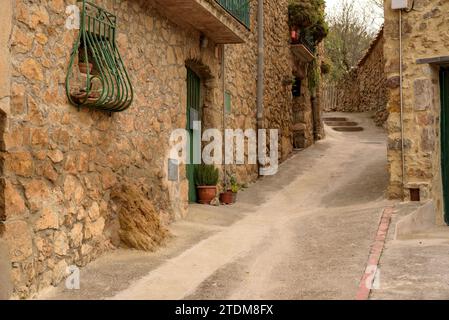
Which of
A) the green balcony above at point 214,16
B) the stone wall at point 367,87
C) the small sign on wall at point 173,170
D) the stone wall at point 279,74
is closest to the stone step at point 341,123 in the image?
the stone wall at point 367,87

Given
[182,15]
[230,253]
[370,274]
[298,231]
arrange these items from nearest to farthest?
1. [370,274]
2. [230,253]
3. [298,231]
4. [182,15]

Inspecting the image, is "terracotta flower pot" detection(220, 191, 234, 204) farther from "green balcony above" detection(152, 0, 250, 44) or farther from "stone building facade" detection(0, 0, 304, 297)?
"green balcony above" detection(152, 0, 250, 44)

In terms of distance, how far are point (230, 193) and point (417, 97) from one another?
3326 mm

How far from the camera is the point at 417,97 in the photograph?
770cm

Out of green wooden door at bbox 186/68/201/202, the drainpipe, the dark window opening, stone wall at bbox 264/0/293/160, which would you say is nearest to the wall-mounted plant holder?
green wooden door at bbox 186/68/201/202

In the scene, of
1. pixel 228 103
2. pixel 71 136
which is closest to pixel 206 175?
pixel 228 103

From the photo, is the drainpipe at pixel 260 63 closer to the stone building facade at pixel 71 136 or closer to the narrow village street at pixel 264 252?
the narrow village street at pixel 264 252

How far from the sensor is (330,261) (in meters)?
5.17

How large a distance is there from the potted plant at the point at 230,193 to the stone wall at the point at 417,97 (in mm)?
2632

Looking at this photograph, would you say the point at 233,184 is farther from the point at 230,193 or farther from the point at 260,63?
the point at 260,63
